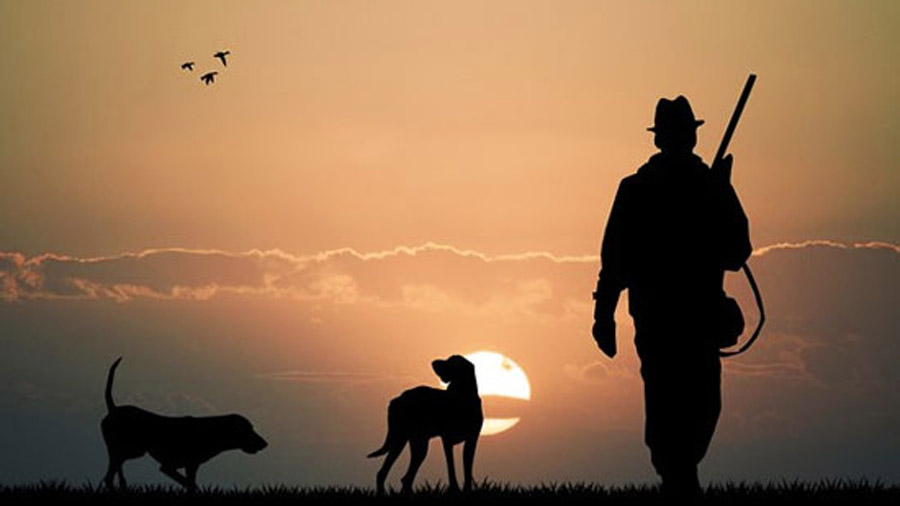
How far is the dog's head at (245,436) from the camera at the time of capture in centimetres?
1633

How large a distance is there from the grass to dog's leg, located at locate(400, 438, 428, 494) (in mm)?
515

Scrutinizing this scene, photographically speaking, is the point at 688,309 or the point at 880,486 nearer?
the point at 688,309

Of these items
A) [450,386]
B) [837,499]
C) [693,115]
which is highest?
[693,115]

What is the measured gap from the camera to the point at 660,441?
37.2ft

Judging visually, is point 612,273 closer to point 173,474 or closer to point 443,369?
point 443,369

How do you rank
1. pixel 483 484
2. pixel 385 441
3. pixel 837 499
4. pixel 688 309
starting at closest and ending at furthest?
pixel 688 309
pixel 837 499
pixel 483 484
pixel 385 441

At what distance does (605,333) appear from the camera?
37.7 ft

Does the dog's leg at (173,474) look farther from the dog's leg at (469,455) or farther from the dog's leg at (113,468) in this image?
the dog's leg at (469,455)

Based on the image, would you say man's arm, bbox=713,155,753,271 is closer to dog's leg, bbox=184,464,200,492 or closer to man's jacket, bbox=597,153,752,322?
man's jacket, bbox=597,153,752,322

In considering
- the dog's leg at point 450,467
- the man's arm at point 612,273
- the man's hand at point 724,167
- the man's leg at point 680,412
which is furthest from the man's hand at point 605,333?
the dog's leg at point 450,467

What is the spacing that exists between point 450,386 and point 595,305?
16.1 feet

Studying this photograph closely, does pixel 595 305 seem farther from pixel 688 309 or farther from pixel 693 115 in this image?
pixel 693 115

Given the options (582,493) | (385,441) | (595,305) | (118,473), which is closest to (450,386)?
(385,441)

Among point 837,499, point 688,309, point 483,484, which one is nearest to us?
point 688,309
